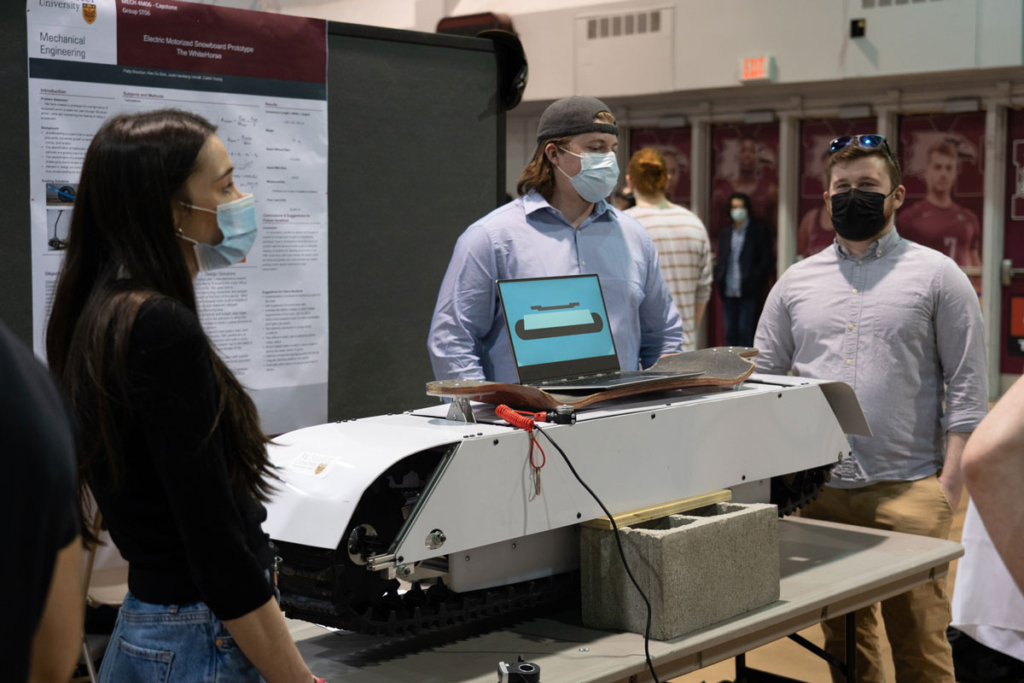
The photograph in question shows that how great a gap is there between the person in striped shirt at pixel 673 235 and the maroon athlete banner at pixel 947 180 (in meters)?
3.94

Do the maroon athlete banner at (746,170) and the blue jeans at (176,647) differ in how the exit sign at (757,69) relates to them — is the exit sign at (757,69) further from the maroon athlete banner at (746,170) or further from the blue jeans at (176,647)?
the blue jeans at (176,647)

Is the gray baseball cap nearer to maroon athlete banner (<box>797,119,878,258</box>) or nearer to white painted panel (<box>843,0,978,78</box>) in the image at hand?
white painted panel (<box>843,0,978,78</box>)

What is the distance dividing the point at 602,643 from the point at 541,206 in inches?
46.1

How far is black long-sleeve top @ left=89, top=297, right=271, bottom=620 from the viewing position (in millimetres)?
1196

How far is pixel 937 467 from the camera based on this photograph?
259 centimetres

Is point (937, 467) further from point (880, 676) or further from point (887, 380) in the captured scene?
point (880, 676)

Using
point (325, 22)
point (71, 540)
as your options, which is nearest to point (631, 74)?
point (325, 22)

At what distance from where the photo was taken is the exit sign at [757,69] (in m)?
8.20

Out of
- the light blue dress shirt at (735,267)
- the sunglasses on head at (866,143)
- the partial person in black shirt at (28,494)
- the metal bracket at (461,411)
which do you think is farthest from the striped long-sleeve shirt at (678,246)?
the partial person in black shirt at (28,494)

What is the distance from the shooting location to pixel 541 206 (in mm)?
2592

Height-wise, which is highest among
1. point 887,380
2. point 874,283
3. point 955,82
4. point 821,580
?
point 955,82

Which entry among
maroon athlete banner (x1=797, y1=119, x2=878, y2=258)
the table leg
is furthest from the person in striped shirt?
maroon athlete banner (x1=797, y1=119, x2=878, y2=258)

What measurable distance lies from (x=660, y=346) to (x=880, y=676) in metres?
1.02

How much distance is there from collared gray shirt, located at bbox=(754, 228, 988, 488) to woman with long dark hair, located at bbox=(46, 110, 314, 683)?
5.59ft
